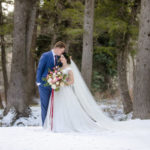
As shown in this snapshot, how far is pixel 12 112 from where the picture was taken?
10.8 m

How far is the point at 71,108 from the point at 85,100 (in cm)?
50

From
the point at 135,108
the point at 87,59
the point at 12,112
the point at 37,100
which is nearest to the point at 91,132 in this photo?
the point at 135,108

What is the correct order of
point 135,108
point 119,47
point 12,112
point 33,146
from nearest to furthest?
A: point 33,146, point 135,108, point 12,112, point 119,47

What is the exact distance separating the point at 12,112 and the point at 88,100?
4.55m

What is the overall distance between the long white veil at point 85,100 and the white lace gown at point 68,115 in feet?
0.57

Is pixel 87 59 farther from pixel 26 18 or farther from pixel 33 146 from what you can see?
pixel 33 146

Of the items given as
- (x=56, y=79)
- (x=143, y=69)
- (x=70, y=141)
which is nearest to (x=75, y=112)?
(x=56, y=79)

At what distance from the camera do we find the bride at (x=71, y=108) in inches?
261

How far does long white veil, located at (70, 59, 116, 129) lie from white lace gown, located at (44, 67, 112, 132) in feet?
0.57

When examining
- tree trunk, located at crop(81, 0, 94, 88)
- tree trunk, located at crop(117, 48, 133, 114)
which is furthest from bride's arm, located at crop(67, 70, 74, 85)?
tree trunk, located at crop(117, 48, 133, 114)

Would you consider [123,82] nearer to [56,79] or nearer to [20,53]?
[20,53]

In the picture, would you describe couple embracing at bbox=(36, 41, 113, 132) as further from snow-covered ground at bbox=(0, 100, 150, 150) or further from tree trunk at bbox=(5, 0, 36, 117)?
tree trunk at bbox=(5, 0, 36, 117)

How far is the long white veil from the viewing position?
277 inches

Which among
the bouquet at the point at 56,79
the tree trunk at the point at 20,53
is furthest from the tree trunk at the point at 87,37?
the bouquet at the point at 56,79
